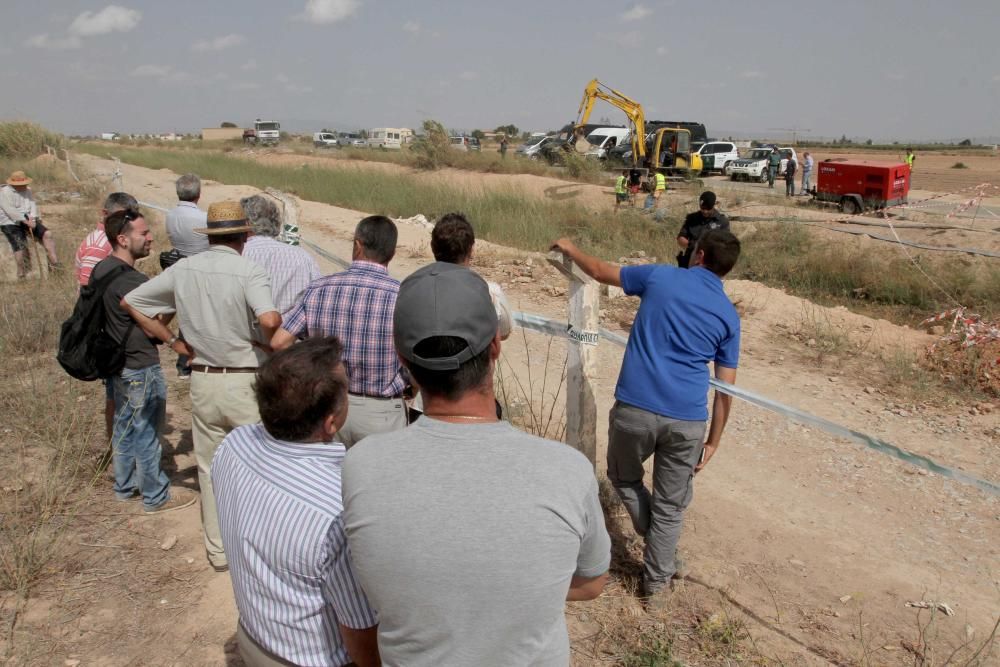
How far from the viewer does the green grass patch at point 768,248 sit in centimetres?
1035

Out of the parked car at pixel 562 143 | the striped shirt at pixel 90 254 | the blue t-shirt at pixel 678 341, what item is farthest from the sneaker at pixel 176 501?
the parked car at pixel 562 143

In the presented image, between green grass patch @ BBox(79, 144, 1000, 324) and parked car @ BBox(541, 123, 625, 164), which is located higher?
parked car @ BBox(541, 123, 625, 164)

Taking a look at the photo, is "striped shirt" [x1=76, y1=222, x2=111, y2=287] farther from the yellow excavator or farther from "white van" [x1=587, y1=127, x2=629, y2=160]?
"white van" [x1=587, y1=127, x2=629, y2=160]

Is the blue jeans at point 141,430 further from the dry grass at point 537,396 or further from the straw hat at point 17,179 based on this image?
the straw hat at point 17,179

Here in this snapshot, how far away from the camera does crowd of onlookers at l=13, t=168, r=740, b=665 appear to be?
51.1 inches

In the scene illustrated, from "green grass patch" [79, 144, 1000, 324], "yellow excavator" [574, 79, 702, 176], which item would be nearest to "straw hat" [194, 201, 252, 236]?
"green grass patch" [79, 144, 1000, 324]

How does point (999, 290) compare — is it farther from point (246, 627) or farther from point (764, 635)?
point (246, 627)

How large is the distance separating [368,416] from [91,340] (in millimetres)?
1875

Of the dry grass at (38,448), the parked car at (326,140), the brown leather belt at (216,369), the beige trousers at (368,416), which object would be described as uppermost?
the parked car at (326,140)

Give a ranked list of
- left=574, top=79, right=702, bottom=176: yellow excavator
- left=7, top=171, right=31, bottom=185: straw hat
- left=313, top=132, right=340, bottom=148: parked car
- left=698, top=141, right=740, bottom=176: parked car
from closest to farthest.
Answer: left=7, top=171, right=31, bottom=185: straw hat, left=574, top=79, right=702, bottom=176: yellow excavator, left=698, top=141, right=740, bottom=176: parked car, left=313, top=132, right=340, bottom=148: parked car

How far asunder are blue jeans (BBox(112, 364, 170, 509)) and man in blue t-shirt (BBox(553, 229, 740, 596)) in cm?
259

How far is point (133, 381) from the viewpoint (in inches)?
151

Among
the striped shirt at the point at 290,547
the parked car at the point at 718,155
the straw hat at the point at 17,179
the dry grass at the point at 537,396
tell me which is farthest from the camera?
→ the parked car at the point at 718,155

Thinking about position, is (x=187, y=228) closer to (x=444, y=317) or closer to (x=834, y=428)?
(x=444, y=317)
